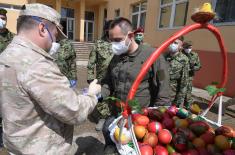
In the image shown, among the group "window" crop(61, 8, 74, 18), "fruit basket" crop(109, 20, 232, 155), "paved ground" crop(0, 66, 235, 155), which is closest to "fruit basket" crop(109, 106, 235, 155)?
"fruit basket" crop(109, 20, 232, 155)

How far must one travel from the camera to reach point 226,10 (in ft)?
25.7

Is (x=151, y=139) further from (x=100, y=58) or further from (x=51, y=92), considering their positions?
(x=100, y=58)

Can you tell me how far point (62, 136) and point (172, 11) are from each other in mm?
9954

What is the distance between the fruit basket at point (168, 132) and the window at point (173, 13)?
8.52 metres

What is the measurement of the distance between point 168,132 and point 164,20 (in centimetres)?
1015

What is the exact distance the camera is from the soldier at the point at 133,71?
2322 millimetres

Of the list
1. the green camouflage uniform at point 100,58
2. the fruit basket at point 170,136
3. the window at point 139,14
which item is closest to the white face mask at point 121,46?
the fruit basket at point 170,136

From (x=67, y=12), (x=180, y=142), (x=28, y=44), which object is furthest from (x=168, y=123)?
(x=67, y=12)

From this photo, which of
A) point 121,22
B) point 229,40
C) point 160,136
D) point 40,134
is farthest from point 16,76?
point 229,40

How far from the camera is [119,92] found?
2463 mm

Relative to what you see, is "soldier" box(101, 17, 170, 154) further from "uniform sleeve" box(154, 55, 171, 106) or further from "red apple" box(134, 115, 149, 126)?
"red apple" box(134, 115, 149, 126)

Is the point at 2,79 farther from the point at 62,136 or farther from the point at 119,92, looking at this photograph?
the point at 119,92

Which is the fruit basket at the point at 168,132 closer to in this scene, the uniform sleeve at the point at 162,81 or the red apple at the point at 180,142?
the red apple at the point at 180,142

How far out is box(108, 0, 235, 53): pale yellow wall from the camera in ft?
24.4
